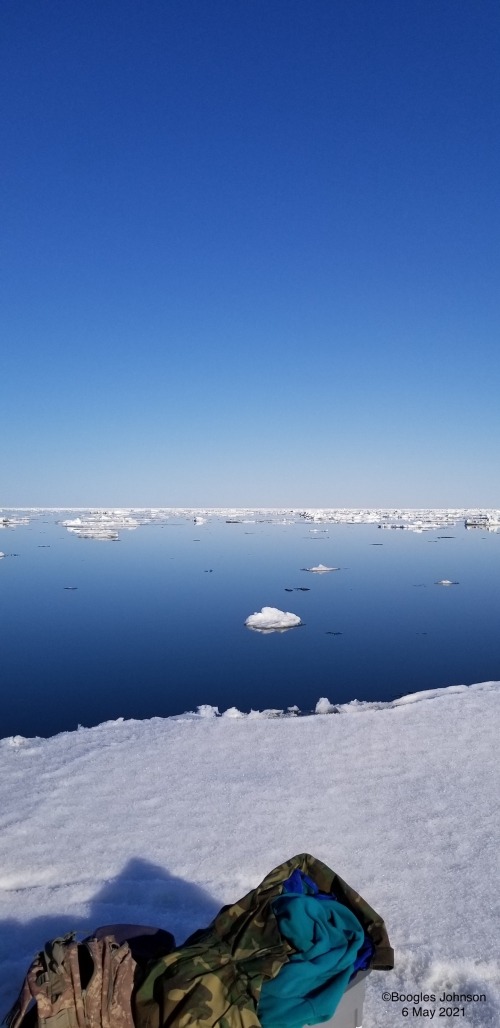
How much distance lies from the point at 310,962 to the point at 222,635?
11.0 metres

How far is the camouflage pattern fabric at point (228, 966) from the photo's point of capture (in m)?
1.65

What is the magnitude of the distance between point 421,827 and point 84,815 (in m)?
1.96

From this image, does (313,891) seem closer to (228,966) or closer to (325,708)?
(228,966)

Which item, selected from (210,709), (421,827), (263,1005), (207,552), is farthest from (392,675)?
(207,552)

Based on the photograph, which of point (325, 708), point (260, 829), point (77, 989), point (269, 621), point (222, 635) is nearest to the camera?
point (77, 989)

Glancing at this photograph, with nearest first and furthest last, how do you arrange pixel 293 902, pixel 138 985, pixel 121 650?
pixel 138 985, pixel 293 902, pixel 121 650

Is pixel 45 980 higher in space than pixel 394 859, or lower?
higher

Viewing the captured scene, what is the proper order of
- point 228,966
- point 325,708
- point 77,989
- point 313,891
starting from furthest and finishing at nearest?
point 325,708 < point 313,891 < point 228,966 < point 77,989

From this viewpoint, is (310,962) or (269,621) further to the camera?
(269,621)

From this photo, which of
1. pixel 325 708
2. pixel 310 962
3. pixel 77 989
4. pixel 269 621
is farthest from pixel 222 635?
pixel 77 989

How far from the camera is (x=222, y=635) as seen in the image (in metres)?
12.8

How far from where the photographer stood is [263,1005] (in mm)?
1769

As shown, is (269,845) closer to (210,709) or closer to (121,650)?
(210,709)

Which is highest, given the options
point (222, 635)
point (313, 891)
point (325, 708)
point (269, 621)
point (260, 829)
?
point (313, 891)
